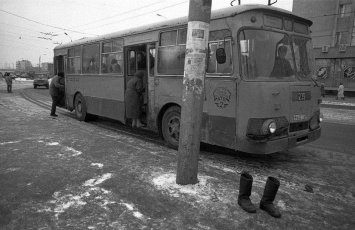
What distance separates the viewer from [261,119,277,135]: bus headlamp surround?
4484 millimetres

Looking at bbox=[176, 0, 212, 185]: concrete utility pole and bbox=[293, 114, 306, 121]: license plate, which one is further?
bbox=[293, 114, 306, 121]: license plate

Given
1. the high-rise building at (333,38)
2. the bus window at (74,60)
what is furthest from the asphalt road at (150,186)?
the high-rise building at (333,38)

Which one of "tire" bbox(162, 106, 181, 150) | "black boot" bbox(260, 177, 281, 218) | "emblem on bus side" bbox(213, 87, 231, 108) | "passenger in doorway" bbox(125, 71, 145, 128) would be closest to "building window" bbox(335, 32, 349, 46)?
"passenger in doorway" bbox(125, 71, 145, 128)

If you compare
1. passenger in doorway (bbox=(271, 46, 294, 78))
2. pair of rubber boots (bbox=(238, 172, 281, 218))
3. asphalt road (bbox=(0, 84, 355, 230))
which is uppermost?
passenger in doorway (bbox=(271, 46, 294, 78))

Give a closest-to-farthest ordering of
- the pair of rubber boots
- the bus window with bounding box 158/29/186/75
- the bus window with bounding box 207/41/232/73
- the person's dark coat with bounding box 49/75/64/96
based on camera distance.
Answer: the pair of rubber boots
the bus window with bounding box 207/41/232/73
the bus window with bounding box 158/29/186/75
the person's dark coat with bounding box 49/75/64/96

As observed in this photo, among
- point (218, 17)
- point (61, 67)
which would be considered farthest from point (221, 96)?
point (61, 67)

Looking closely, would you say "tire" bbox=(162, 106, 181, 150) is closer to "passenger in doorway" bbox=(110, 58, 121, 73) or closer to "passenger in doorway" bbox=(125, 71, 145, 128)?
"passenger in doorway" bbox=(125, 71, 145, 128)

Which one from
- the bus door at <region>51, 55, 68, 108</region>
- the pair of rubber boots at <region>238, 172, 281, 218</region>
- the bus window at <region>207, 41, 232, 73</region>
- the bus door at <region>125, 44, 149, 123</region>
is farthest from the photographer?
the bus door at <region>51, 55, 68, 108</region>

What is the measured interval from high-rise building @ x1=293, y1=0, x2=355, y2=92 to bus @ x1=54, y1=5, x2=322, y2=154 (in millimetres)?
26826

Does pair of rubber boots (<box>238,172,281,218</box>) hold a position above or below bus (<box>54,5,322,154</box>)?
below

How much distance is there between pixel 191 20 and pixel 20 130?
656cm

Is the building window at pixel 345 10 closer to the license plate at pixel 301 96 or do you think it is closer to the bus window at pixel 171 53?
the license plate at pixel 301 96

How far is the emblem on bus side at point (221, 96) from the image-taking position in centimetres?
491

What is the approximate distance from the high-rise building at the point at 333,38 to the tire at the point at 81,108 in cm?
2752
